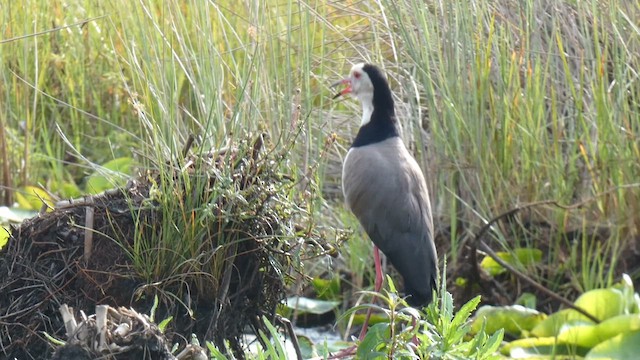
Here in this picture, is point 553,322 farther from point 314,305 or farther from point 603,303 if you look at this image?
point 314,305

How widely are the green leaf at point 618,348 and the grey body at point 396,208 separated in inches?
27.7

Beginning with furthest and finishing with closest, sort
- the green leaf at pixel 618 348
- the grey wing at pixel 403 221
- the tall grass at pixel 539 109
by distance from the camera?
the tall grass at pixel 539 109 < the grey wing at pixel 403 221 < the green leaf at pixel 618 348

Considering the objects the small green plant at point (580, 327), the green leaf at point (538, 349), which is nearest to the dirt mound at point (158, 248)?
the green leaf at point (538, 349)

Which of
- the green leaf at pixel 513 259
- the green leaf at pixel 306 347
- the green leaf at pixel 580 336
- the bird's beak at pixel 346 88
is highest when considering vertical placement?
the bird's beak at pixel 346 88

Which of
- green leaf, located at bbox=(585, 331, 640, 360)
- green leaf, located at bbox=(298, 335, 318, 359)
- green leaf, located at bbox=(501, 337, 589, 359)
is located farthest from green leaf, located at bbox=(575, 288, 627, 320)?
green leaf, located at bbox=(298, 335, 318, 359)

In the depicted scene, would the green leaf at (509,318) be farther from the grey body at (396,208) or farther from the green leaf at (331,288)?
the green leaf at (331,288)

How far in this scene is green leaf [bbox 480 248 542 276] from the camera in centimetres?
508

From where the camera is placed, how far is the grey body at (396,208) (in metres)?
4.44

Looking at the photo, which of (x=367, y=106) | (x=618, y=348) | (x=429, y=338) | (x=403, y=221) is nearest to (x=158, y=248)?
(x=429, y=338)

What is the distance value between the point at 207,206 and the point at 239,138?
361mm

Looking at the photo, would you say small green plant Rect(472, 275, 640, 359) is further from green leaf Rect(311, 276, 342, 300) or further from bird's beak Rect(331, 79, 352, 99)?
bird's beak Rect(331, 79, 352, 99)

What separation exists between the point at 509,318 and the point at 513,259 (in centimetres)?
64

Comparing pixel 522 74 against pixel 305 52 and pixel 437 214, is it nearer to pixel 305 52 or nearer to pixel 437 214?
pixel 437 214

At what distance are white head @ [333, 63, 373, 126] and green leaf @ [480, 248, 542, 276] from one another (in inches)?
33.5
